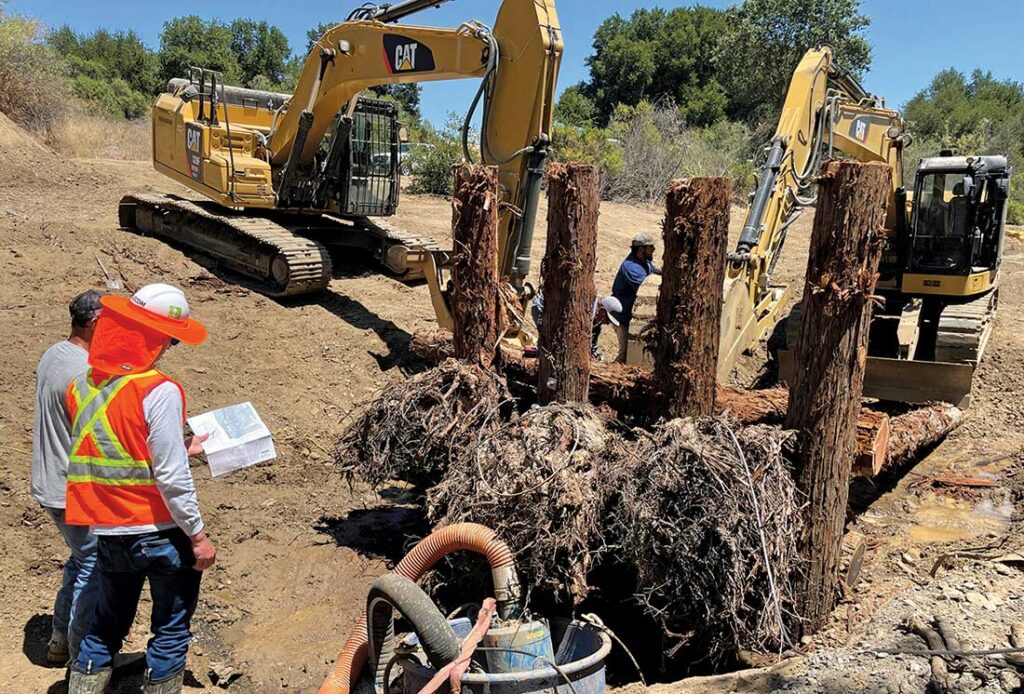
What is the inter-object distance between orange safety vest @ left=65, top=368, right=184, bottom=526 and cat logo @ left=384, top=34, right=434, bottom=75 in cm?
568

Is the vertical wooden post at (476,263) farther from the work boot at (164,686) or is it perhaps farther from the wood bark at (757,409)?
the work boot at (164,686)

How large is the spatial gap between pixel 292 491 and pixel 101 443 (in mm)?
3209

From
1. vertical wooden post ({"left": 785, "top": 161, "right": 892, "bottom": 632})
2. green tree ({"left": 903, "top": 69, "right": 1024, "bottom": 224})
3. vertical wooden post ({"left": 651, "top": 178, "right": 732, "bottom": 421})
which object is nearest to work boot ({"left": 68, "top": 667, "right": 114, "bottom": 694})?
vertical wooden post ({"left": 651, "top": 178, "right": 732, "bottom": 421})

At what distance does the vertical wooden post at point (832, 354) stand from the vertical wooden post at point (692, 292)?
539mm

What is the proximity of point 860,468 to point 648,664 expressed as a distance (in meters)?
1.74

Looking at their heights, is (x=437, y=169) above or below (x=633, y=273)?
above

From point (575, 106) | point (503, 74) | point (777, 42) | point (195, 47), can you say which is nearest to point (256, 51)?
point (195, 47)

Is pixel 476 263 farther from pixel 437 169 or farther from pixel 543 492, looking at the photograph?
pixel 437 169

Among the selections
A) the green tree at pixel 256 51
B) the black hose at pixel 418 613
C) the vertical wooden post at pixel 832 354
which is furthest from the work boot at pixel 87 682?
the green tree at pixel 256 51

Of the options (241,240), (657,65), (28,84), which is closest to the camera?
(241,240)

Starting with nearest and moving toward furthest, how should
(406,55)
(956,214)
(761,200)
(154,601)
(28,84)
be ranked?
(154,601) < (761,200) < (956,214) < (406,55) < (28,84)

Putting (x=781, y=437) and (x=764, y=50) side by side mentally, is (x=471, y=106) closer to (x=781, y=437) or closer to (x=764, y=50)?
(x=781, y=437)

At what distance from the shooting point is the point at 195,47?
4594 centimetres

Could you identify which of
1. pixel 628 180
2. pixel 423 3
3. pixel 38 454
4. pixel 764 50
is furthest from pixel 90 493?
pixel 764 50
